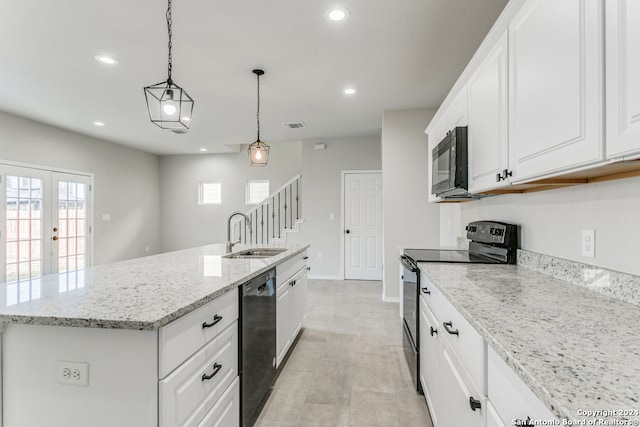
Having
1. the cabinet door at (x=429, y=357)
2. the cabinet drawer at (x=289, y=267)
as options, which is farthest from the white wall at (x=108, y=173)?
the cabinet door at (x=429, y=357)

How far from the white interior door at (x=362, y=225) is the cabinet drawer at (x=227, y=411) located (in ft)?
15.0

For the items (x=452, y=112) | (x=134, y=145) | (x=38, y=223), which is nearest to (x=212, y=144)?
(x=134, y=145)

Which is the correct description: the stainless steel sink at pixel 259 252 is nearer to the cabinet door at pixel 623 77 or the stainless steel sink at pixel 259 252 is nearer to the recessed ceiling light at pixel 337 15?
the recessed ceiling light at pixel 337 15

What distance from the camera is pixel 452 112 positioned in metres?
2.53

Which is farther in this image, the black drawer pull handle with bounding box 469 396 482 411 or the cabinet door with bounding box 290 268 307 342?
the cabinet door with bounding box 290 268 307 342

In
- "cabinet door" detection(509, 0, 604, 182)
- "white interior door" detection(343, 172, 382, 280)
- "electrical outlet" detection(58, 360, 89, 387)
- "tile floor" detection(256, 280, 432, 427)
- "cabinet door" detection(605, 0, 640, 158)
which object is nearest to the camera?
"cabinet door" detection(605, 0, 640, 158)

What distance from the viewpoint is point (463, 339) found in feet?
3.95

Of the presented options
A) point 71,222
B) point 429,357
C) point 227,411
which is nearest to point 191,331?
point 227,411

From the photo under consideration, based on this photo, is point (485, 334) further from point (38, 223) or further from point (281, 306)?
point (38, 223)

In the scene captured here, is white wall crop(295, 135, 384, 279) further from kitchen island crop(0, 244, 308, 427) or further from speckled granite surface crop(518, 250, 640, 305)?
kitchen island crop(0, 244, 308, 427)

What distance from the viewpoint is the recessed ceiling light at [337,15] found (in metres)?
2.26

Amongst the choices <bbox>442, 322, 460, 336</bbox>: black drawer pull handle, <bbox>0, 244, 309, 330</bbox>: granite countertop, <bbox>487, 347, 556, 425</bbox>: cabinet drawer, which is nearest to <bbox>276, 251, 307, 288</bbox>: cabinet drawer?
<bbox>0, 244, 309, 330</bbox>: granite countertop

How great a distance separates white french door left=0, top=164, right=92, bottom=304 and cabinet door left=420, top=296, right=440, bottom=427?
4.30 metres

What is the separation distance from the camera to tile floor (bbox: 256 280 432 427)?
1.98 meters
